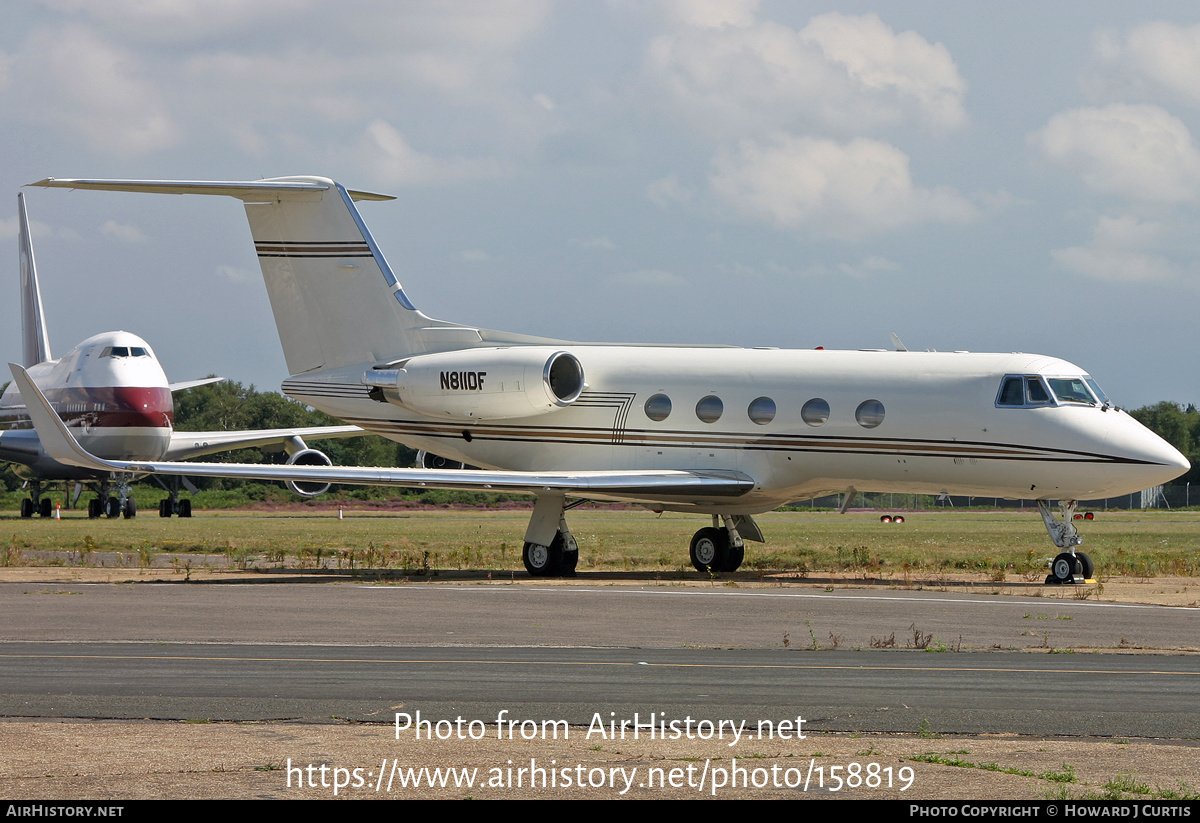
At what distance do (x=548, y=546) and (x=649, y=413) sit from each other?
2.86m

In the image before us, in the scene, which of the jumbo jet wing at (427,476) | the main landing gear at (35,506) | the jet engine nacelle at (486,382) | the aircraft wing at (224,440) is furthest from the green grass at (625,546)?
the main landing gear at (35,506)

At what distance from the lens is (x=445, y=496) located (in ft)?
271

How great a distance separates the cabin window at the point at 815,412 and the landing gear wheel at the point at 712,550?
10.7 ft

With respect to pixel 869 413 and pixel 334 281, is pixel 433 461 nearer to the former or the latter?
pixel 334 281

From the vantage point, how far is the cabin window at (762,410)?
899 inches

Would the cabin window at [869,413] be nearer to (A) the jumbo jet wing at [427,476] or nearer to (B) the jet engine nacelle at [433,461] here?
(A) the jumbo jet wing at [427,476]

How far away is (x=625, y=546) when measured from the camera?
3341 centimetres

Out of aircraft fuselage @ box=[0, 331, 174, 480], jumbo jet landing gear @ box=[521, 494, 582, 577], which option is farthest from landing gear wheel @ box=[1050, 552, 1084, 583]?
aircraft fuselage @ box=[0, 331, 174, 480]

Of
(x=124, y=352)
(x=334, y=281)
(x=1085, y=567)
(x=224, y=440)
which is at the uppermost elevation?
(x=124, y=352)

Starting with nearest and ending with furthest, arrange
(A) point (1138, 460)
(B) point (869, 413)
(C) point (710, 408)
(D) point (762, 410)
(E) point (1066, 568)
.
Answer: (A) point (1138, 460) → (E) point (1066, 568) → (B) point (869, 413) → (D) point (762, 410) → (C) point (710, 408)

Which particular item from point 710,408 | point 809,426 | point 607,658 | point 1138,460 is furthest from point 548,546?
point 607,658

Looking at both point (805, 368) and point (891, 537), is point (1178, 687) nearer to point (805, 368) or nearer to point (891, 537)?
point (805, 368)

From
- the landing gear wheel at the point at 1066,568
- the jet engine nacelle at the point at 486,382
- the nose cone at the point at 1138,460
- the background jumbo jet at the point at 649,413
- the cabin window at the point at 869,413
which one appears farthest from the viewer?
the jet engine nacelle at the point at 486,382

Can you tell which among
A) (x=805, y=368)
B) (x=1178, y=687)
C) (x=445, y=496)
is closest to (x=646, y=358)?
(x=805, y=368)
